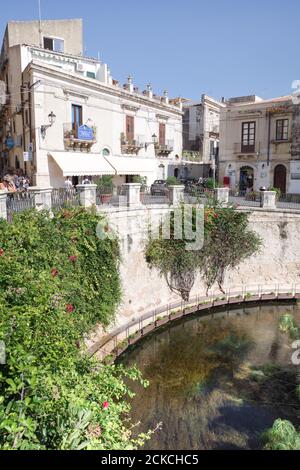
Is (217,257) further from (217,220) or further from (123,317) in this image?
(123,317)

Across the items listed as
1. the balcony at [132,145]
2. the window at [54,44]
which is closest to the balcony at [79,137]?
the balcony at [132,145]

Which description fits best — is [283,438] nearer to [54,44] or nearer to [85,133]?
[85,133]

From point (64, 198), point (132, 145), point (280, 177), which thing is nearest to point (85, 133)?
point (132, 145)

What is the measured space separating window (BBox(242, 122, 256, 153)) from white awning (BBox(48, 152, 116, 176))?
11512 millimetres

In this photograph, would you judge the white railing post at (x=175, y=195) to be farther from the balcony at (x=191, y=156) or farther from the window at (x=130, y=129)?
the balcony at (x=191, y=156)

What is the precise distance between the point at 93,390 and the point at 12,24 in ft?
86.2

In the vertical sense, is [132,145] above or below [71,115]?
below

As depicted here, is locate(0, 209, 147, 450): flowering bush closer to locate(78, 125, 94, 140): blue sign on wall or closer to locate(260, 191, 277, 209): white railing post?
locate(260, 191, 277, 209): white railing post

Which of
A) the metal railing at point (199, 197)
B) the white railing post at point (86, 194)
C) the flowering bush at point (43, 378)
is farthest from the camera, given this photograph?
the metal railing at point (199, 197)

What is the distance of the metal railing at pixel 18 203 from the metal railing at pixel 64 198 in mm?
953

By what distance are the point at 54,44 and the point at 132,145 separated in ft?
28.0

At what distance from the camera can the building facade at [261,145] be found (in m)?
27.0

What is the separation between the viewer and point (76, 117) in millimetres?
22938

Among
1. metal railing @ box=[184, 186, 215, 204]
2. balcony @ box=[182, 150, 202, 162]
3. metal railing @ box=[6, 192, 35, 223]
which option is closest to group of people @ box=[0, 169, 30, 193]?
metal railing @ box=[6, 192, 35, 223]
